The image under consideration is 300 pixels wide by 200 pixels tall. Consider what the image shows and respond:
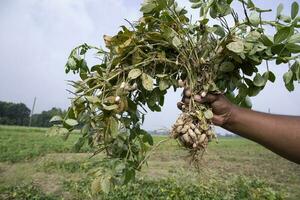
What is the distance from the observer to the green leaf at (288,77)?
1.75m

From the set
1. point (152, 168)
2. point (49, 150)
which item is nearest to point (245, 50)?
point (152, 168)

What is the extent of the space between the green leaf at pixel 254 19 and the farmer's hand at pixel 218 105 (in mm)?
374

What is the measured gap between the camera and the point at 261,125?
1.66m

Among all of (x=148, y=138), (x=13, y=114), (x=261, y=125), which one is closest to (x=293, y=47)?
(x=261, y=125)

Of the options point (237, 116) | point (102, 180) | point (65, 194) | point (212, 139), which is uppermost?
point (237, 116)

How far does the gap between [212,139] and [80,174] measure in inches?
328

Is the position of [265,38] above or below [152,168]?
above

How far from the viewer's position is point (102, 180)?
160 centimetres

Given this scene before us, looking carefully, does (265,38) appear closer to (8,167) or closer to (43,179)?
(43,179)

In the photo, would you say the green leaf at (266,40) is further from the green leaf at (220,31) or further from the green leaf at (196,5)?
the green leaf at (196,5)

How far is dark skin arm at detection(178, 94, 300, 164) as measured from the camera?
1.64 meters

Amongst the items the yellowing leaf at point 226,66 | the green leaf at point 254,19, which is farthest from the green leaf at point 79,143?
the green leaf at point 254,19

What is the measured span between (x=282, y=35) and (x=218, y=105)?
409mm

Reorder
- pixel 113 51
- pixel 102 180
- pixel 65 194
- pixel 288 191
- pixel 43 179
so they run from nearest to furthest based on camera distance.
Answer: pixel 102 180
pixel 113 51
pixel 65 194
pixel 288 191
pixel 43 179
